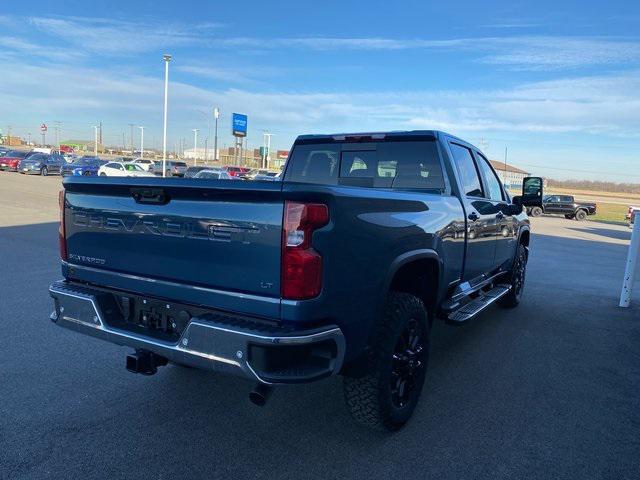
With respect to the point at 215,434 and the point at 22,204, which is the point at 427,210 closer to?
the point at 215,434

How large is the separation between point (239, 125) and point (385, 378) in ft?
181

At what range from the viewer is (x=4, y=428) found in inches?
126

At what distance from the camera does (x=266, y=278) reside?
8.30 feet

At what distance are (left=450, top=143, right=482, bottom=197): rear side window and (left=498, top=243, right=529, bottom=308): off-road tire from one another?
2023 mm

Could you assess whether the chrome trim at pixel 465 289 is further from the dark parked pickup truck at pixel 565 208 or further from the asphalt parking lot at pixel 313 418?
the dark parked pickup truck at pixel 565 208

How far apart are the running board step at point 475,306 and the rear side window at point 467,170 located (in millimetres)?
1044

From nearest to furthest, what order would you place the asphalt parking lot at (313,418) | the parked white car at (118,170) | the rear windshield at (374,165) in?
the asphalt parking lot at (313,418) < the rear windshield at (374,165) < the parked white car at (118,170)

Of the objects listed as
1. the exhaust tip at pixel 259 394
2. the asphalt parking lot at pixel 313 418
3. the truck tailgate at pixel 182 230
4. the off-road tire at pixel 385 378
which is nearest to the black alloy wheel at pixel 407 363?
the off-road tire at pixel 385 378

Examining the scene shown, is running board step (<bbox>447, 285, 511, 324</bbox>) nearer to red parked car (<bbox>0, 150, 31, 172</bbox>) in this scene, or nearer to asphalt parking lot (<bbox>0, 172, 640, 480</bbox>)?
asphalt parking lot (<bbox>0, 172, 640, 480</bbox>)

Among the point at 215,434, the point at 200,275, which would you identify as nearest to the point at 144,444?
the point at 215,434

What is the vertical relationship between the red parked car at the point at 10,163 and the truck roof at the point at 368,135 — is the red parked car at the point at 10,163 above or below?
below

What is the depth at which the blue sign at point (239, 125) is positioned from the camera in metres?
55.2

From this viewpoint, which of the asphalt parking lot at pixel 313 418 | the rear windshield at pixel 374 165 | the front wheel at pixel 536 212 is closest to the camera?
the asphalt parking lot at pixel 313 418

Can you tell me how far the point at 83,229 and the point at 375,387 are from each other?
2117 mm
